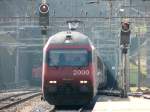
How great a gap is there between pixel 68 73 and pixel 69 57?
75cm

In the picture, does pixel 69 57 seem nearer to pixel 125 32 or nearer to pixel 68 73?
→ pixel 68 73

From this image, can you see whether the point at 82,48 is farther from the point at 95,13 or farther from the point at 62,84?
the point at 95,13

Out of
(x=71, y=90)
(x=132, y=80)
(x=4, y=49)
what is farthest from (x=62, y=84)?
(x=132, y=80)

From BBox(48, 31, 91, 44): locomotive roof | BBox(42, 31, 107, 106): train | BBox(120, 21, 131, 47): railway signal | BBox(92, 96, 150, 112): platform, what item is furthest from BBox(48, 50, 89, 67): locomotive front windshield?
BBox(120, 21, 131, 47): railway signal

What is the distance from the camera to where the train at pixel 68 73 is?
2389 centimetres

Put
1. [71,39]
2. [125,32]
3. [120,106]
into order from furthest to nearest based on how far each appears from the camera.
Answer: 1. [125,32]
2. [120,106]
3. [71,39]

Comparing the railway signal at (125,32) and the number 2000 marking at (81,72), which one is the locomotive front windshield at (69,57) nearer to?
the number 2000 marking at (81,72)

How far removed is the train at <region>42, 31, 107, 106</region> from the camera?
2389 cm

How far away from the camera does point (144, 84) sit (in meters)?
76.7

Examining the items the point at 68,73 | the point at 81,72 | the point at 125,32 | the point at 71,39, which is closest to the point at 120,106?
the point at 81,72

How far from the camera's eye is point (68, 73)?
2397cm

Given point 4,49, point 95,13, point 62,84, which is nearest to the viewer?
point 62,84

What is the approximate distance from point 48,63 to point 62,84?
113cm

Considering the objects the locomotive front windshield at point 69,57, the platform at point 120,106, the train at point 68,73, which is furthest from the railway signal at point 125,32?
the locomotive front windshield at point 69,57
